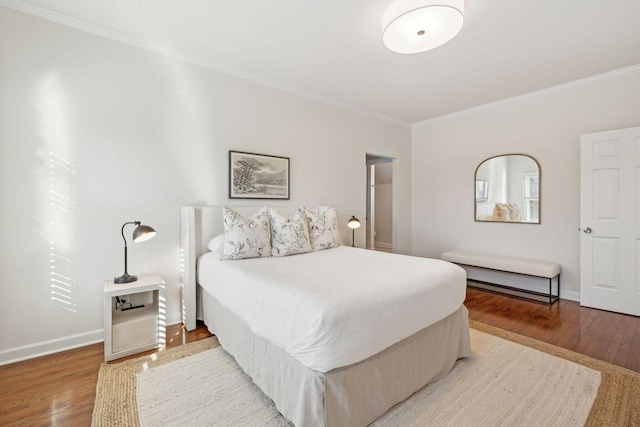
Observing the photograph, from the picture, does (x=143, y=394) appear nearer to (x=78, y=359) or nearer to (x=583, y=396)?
(x=78, y=359)

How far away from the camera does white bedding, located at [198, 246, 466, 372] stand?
52.6 inches

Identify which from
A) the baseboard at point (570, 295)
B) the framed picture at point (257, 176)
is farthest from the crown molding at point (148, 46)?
the baseboard at point (570, 295)

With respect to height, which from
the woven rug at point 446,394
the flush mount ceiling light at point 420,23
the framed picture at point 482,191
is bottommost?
the woven rug at point 446,394

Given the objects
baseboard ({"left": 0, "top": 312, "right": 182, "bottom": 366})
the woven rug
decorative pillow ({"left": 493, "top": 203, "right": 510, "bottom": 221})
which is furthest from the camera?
decorative pillow ({"left": 493, "top": 203, "right": 510, "bottom": 221})

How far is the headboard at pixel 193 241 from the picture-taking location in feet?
8.71

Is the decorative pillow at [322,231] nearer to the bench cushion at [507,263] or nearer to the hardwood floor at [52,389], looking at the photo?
the hardwood floor at [52,389]

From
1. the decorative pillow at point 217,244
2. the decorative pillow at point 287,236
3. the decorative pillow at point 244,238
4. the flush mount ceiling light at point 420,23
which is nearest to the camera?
the flush mount ceiling light at point 420,23

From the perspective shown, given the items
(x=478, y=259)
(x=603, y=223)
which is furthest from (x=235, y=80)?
(x=603, y=223)

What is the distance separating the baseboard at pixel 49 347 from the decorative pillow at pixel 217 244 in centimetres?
112

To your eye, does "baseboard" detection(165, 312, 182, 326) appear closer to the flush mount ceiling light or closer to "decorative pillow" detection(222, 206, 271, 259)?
"decorative pillow" detection(222, 206, 271, 259)

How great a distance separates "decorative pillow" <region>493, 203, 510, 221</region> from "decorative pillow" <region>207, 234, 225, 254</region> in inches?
150

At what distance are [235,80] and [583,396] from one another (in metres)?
3.90

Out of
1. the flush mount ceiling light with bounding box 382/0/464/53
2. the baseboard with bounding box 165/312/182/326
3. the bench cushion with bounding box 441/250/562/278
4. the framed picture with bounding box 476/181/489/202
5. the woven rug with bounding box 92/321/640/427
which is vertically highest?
the flush mount ceiling light with bounding box 382/0/464/53

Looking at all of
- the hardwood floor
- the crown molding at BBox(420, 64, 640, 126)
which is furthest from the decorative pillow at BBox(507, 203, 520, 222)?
the hardwood floor
